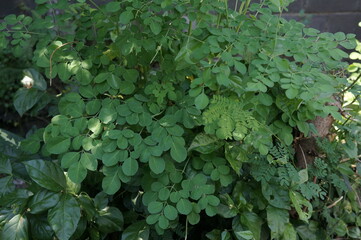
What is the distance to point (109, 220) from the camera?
1981mm

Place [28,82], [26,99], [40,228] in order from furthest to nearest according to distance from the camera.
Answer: [28,82]
[26,99]
[40,228]

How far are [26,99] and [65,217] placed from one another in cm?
77

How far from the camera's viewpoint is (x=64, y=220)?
1795 millimetres

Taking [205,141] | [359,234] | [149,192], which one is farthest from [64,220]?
[359,234]

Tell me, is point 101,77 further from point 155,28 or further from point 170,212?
point 170,212

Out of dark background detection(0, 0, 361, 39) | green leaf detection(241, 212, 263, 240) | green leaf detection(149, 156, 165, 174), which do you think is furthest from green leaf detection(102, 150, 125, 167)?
dark background detection(0, 0, 361, 39)

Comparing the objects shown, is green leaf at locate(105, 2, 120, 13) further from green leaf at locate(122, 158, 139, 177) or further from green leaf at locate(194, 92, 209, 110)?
green leaf at locate(122, 158, 139, 177)

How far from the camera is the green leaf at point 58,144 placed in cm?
180

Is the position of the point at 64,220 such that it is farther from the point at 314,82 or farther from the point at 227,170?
the point at 314,82

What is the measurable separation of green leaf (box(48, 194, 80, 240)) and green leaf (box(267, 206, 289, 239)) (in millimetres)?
797

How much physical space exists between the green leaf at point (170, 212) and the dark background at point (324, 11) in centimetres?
304

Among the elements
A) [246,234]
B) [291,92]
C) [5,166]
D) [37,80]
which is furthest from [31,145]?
[291,92]

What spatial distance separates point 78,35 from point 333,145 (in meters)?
1.28

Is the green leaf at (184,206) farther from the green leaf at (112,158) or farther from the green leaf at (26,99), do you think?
the green leaf at (26,99)
